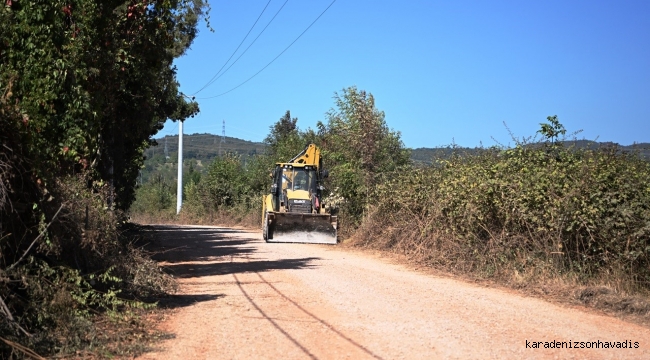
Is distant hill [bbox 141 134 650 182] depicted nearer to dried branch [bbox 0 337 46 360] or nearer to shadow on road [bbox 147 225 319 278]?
shadow on road [bbox 147 225 319 278]

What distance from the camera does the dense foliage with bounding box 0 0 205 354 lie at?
8.08 m

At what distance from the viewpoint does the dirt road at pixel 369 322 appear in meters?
8.15

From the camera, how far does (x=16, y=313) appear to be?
792cm

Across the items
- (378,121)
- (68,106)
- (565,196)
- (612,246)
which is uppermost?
(378,121)

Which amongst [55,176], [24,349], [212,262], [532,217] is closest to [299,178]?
[212,262]

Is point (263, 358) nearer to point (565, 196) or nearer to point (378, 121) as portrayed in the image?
point (565, 196)

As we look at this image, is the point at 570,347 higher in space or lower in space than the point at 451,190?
lower

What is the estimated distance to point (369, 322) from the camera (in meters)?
9.84

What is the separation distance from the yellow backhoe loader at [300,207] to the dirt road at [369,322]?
9.90 m

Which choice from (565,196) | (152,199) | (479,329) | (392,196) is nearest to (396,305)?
(479,329)

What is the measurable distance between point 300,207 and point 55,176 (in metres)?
18.1

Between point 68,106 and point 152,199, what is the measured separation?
63479mm

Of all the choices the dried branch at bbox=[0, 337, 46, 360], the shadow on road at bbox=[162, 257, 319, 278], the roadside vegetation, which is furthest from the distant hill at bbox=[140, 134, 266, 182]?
the dried branch at bbox=[0, 337, 46, 360]

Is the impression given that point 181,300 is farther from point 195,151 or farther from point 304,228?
point 195,151
